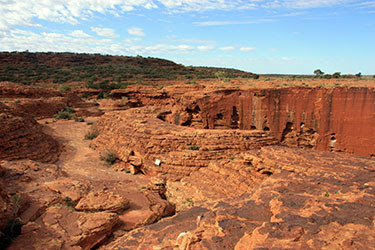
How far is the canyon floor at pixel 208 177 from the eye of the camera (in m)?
4.07

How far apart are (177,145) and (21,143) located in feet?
24.0

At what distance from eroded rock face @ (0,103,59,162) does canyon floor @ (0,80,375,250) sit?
0.06m

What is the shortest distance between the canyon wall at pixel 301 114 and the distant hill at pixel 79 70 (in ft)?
83.8

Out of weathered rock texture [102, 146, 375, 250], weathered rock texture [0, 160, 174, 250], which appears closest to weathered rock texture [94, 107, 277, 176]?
weathered rock texture [0, 160, 174, 250]

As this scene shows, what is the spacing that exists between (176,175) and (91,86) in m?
27.2

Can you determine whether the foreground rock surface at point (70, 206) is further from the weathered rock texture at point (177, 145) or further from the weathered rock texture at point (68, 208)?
the weathered rock texture at point (177, 145)

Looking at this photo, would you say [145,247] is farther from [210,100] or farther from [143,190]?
[210,100]

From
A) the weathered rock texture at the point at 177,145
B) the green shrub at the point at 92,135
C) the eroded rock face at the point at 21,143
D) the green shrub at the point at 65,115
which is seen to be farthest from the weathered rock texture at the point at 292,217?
the green shrub at the point at 65,115

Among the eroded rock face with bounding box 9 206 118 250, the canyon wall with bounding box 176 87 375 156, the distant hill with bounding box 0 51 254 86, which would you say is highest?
the distant hill with bounding box 0 51 254 86

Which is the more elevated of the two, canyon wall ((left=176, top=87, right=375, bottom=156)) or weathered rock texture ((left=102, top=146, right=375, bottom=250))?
canyon wall ((left=176, top=87, right=375, bottom=156))

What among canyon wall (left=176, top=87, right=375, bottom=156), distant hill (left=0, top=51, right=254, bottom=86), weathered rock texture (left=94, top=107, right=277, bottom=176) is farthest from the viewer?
distant hill (left=0, top=51, right=254, bottom=86)

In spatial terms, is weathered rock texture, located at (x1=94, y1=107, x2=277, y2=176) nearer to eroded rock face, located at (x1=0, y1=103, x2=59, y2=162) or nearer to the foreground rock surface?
the foreground rock surface

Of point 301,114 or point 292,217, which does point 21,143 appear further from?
point 301,114

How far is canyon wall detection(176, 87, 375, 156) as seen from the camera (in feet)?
28.6
